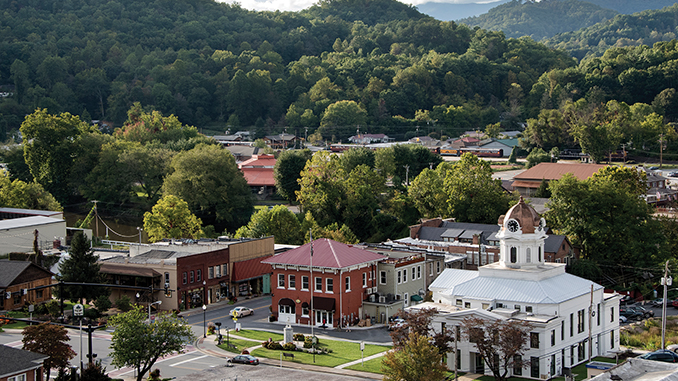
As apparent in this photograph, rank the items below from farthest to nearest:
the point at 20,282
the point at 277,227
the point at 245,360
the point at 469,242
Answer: the point at 277,227 < the point at 469,242 < the point at 20,282 < the point at 245,360

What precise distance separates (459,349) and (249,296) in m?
28.9

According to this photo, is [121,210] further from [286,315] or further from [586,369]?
[586,369]

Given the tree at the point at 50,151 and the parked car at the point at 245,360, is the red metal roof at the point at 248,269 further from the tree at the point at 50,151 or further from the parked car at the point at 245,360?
the tree at the point at 50,151

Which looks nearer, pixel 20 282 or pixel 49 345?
pixel 49 345

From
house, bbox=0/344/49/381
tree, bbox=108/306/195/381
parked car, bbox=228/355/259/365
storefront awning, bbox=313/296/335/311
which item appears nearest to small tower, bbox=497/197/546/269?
storefront awning, bbox=313/296/335/311

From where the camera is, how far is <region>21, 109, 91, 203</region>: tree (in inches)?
5635

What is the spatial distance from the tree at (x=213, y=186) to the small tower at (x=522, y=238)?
66.6m

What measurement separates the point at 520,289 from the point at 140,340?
2630 cm

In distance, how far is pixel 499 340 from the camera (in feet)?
167

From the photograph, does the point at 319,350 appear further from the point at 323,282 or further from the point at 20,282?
the point at 20,282

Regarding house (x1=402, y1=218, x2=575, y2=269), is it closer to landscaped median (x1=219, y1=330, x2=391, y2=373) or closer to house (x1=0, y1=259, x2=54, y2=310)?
landscaped median (x1=219, y1=330, x2=391, y2=373)

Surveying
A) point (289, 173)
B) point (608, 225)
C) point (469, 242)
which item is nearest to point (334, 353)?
point (469, 242)

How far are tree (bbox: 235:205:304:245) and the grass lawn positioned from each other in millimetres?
33998

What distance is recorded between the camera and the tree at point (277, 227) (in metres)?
94.8
